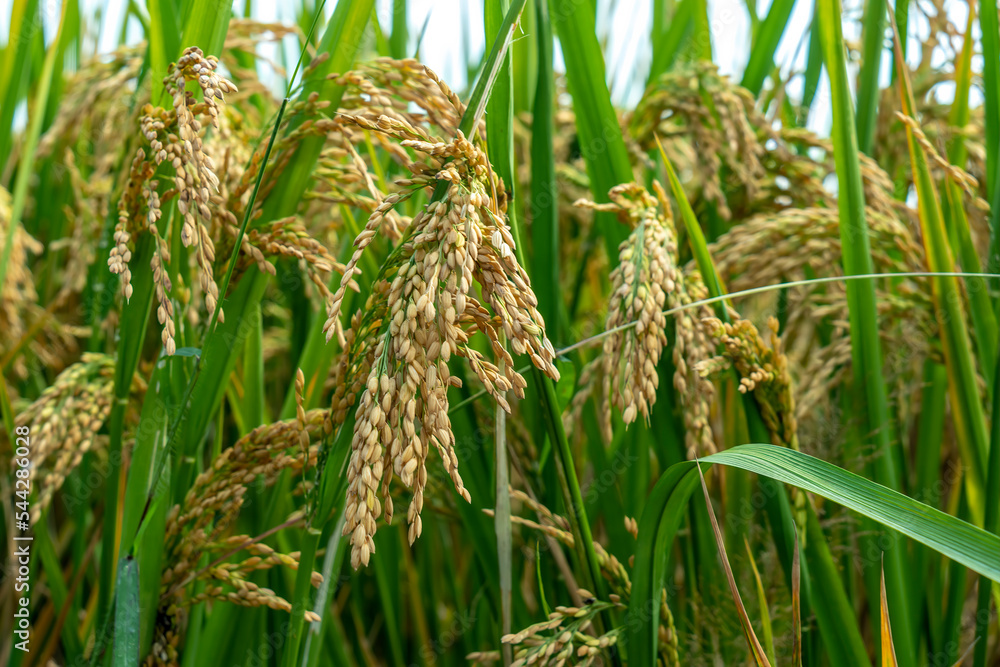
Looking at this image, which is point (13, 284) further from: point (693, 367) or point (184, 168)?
point (693, 367)

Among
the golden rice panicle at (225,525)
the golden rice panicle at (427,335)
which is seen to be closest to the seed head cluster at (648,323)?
the golden rice panicle at (427,335)

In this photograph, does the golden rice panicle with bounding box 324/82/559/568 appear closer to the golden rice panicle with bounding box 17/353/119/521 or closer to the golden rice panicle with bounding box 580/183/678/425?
the golden rice panicle with bounding box 580/183/678/425

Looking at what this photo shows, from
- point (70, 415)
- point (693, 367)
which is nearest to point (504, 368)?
point (693, 367)

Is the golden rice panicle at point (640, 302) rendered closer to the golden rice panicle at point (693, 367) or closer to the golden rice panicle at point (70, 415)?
the golden rice panicle at point (693, 367)

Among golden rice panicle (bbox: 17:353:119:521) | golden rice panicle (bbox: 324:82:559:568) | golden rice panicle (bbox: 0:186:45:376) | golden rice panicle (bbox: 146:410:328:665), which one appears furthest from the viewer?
golden rice panicle (bbox: 0:186:45:376)

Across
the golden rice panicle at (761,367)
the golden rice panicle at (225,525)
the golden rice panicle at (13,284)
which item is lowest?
the golden rice panicle at (225,525)

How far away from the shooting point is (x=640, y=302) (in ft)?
2.67

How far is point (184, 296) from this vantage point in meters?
1.05

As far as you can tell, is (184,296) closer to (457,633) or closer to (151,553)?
(151,553)

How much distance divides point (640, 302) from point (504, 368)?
223mm

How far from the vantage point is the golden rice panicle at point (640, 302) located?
0.78 metres

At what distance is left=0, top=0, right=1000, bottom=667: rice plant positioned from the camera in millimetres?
703

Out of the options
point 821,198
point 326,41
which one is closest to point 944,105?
point 821,198

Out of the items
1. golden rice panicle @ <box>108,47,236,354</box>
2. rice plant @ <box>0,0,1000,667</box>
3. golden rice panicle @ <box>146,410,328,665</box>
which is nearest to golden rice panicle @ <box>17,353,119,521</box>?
rice plant @ <box>0,0,1000,667</box>
